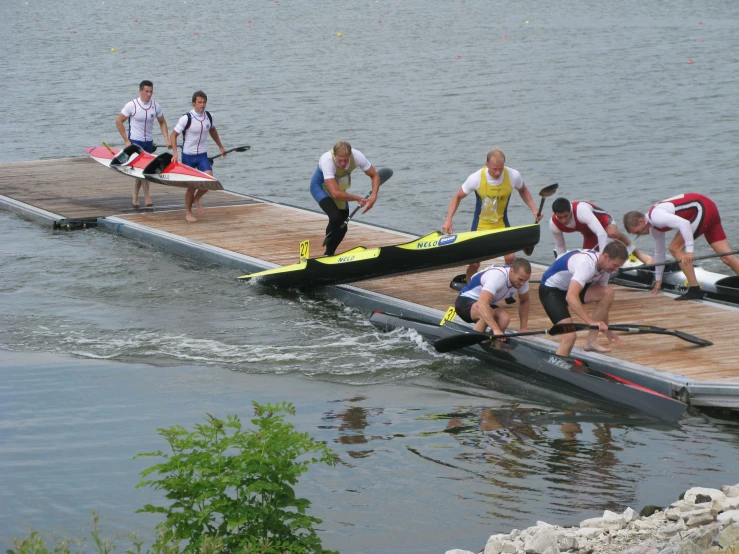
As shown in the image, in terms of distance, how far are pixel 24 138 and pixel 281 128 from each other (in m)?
6.98

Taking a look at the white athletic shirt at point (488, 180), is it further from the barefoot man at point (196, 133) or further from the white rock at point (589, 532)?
the white rock at point (589, 532)

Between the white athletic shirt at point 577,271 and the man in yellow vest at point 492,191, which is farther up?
the man in yellow vest at point 492,191

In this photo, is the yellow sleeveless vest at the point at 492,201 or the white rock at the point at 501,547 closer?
the white rock at the point at 501,547

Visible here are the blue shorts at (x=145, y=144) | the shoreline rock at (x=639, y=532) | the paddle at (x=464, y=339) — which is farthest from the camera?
the blue shorts at (x=145, y=144)

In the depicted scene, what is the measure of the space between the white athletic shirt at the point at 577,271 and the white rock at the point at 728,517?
3112mm

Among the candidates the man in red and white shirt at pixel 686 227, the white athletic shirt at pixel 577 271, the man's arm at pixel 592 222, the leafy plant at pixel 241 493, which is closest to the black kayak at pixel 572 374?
the white athletic shirt at pixel 577 271

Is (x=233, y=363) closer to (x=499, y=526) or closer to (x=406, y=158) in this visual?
(x=499, y=526)

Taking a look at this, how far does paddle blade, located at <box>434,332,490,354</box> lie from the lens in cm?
1072

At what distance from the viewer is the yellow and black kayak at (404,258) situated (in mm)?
12047

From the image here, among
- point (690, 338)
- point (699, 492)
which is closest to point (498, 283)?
point (690, 338)

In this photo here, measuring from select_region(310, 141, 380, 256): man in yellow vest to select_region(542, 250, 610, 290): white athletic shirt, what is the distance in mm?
2872

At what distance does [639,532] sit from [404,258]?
19.3ft

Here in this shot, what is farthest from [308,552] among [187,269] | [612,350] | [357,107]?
[357,107]

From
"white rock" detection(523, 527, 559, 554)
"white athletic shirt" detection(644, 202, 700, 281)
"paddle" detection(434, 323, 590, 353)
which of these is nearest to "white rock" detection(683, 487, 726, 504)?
"white rock" detection(523, 527, 559, 554)
